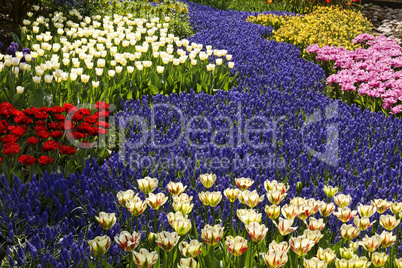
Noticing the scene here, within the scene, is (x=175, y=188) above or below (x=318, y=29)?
below

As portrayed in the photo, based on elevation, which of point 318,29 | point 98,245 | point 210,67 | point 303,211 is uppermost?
point 318,29

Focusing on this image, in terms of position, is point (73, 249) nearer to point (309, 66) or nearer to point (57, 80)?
point (57, 80)

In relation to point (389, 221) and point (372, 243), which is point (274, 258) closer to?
point (372, 243)

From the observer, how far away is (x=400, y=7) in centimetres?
1600

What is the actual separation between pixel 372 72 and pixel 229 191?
4506 millimetres

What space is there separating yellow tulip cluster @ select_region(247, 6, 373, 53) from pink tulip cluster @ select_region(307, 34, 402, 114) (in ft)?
2.97

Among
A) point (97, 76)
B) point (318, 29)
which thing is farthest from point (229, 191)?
point (318, 29)

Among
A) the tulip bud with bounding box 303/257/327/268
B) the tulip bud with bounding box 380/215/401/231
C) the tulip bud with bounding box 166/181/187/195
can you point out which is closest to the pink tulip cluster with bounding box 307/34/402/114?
the tulip bud with bounding box 380/215/401/231

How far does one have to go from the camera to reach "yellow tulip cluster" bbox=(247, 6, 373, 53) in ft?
28.4

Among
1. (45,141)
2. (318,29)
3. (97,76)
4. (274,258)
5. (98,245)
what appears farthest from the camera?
(318,29)

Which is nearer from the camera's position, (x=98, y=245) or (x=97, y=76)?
(x=98, y=245)

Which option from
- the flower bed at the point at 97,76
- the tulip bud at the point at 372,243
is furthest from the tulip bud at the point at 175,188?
the flower bed at the point at 97,76

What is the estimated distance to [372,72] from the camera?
6129 mm

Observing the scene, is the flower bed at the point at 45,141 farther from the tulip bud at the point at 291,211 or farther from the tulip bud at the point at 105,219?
the tulip bud at the point at 291,211
